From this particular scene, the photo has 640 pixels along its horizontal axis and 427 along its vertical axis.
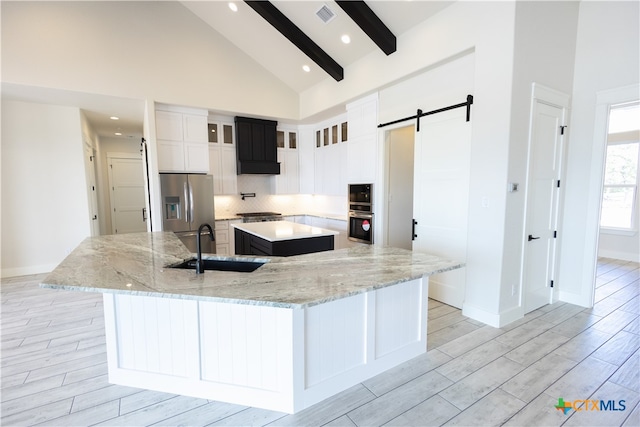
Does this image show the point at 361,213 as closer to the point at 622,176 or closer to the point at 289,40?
the point at 289,40

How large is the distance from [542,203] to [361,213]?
2.36 meters

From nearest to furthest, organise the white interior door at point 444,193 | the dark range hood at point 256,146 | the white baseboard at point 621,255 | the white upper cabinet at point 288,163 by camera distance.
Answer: the white interior door at point 444,193, the white baseboard at point 621,255, the dark range hood at point 256,146, the white upper cabinet at point 288,163

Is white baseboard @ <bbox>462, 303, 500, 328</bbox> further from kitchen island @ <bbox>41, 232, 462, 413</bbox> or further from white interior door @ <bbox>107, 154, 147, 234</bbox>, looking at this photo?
white interior door @ <bbox>107, 154, 147, 234</bbox>

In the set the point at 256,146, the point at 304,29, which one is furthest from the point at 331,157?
the point at 304,29

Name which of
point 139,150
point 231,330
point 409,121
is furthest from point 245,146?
point 231,330

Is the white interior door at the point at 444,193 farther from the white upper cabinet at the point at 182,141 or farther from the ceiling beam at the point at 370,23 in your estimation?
the white upper cabinet at the point at 182,141

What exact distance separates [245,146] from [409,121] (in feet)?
11.0

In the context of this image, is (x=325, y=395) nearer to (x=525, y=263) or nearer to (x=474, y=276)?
(x=474, y=276)

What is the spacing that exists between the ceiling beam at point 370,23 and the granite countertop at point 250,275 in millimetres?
2726

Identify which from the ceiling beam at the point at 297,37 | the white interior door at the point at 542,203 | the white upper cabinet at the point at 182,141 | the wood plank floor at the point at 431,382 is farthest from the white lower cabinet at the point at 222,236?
the white interior door at the point at 542,203

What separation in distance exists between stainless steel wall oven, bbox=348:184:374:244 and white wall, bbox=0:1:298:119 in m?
2.50

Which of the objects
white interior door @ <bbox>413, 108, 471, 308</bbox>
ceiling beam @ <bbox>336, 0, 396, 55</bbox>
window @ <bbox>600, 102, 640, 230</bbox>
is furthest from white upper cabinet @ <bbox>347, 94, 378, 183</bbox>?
window @ <bbox>600, 102, 640, 230</bbox>

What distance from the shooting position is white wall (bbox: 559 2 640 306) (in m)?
2.93

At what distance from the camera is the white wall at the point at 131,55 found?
372 centimetres
